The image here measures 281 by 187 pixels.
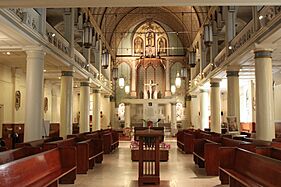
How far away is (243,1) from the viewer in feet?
21.5

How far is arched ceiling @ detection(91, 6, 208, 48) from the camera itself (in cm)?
2548

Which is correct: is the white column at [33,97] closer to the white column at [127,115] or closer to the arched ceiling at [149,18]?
the arched ceiling at [149,18]

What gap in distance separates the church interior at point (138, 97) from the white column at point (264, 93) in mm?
33

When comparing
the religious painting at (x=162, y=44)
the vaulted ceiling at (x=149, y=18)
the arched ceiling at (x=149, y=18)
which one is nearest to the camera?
the vaulted ceiling at (x=149, y=18)

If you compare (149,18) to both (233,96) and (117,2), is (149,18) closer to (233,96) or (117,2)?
(233,96)

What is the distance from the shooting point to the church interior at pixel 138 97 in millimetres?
7016

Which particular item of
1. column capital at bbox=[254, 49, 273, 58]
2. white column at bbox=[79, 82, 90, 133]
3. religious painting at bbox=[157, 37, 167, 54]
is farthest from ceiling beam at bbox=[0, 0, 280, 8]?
religious painting at bbox=[157, 37, 167, 54]

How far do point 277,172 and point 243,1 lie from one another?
3532 millimetres

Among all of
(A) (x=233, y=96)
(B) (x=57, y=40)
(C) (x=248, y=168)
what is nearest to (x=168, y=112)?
(A) (x=233, y=96)

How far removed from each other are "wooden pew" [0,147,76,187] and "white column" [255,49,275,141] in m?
6.46

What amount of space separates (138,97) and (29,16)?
22.4 meters

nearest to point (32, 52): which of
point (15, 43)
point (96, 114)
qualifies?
point (15, 43)

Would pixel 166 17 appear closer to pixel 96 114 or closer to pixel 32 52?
pixel 96 114

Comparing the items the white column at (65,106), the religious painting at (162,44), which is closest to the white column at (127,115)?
the religious painting at (162,44)
